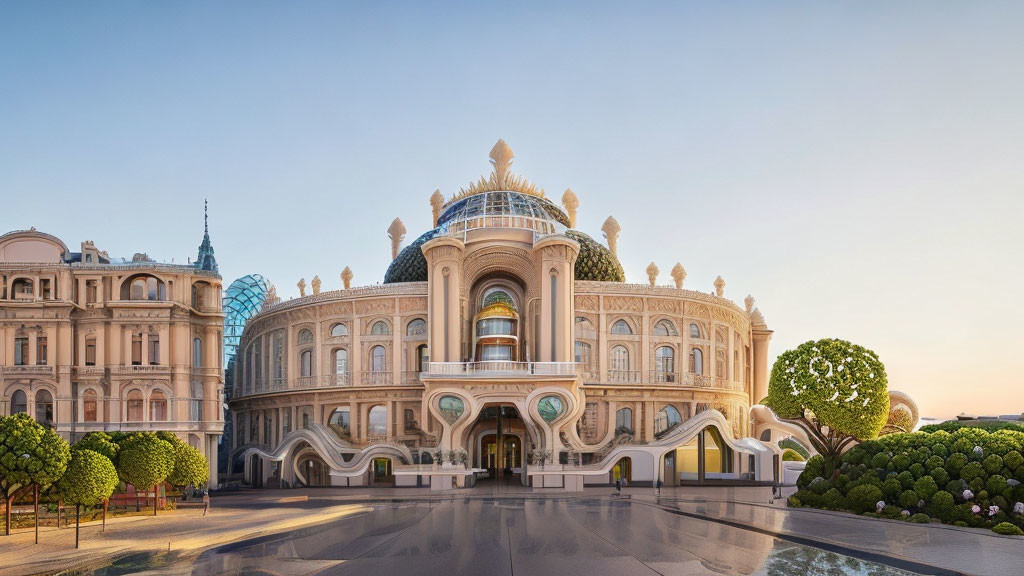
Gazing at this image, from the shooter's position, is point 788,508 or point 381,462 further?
point 381,462

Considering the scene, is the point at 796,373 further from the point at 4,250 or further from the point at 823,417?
the point at 4,250

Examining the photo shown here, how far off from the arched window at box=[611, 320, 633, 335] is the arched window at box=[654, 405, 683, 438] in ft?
19.9

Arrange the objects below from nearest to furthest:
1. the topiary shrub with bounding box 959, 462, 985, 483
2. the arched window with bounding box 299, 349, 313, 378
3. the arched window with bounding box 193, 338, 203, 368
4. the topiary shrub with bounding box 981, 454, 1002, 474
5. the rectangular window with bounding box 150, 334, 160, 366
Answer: the topiary shrub with bounding box 981, 454, 1002, 474 → the topiary shrub with bounding box 959, 462, 985, 483 → the rectangular window with bounding box 150, 334, 160, 366 → the arched window with bounding box 193, 338, 203, 368 → the arched window with bounding box 299, 349, 313, 378

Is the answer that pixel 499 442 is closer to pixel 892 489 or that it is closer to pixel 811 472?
pixel 811 472

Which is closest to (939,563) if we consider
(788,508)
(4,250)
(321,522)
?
(788,508)

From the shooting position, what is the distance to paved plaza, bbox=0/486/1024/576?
22.0 metres

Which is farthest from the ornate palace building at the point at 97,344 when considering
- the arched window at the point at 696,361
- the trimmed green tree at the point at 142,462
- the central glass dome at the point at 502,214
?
the arched window at the point at 696,361

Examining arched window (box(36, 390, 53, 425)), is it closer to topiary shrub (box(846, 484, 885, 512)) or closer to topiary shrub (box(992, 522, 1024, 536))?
topiary shrub (box(846, 484, 885, 512))

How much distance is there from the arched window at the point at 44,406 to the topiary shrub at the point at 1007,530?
147ft

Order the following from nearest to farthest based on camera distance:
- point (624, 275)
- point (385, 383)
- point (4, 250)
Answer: point (4, 250)
point (385, 383)
point (624, 275)

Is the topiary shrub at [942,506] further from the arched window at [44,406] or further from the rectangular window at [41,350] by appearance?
the rectangular window at [41,350]

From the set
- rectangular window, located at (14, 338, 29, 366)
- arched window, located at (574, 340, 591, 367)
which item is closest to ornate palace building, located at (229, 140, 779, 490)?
arched window, located at (574, 340, 591, 367)

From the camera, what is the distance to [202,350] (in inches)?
1956

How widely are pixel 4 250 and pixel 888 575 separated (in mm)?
46501
